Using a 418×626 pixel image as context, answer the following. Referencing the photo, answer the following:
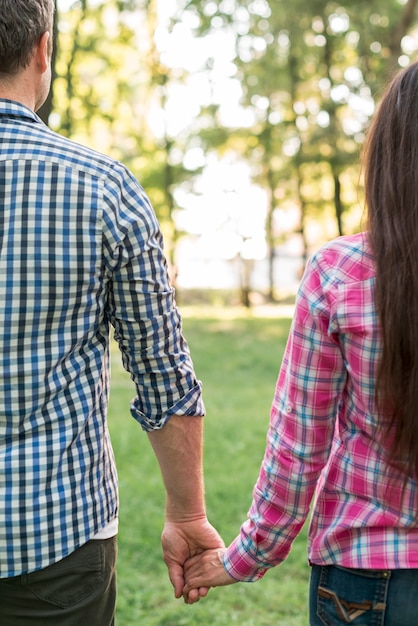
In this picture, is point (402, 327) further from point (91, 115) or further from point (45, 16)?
point (91, 115)

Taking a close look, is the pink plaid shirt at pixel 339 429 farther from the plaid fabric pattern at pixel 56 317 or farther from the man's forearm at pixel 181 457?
the plaid fabric pattern at pixel 56 317

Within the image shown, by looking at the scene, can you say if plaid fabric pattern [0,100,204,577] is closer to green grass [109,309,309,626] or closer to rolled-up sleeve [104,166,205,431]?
rolled-up sleeve [104,166,205,431]

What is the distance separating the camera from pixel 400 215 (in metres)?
1.67

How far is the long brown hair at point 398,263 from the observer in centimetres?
165

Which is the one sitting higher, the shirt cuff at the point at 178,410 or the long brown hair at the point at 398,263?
the long brown hair at the point at 398,263

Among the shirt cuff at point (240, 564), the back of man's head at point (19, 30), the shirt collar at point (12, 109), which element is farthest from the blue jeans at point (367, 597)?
the back of man's head at point (19, 30)

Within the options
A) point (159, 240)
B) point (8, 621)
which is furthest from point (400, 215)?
point (8, 621)

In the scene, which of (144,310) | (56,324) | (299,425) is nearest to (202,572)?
(299,425)

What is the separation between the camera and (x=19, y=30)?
73.5 inches

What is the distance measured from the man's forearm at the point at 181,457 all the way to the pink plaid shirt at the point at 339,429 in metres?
0.29

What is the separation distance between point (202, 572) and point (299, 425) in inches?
32.2

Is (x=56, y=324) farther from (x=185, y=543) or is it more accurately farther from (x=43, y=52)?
(x=185, y=543)

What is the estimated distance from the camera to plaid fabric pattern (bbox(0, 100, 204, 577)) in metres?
1.79

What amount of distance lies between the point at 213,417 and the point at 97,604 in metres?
6.72
